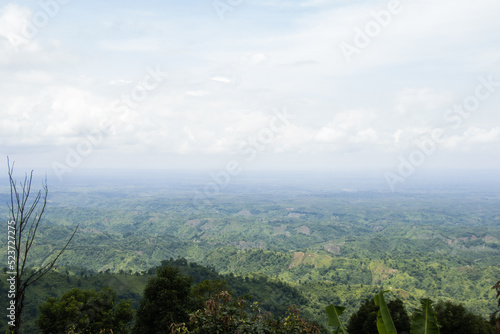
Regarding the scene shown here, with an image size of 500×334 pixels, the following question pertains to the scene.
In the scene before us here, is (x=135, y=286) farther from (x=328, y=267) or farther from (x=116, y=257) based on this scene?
(x=328, y=267)

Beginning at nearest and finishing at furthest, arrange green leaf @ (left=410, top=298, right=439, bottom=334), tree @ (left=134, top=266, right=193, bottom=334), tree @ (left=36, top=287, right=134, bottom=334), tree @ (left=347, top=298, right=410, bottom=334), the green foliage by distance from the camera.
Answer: green leaf @ (left=410, top=298, right=439, bottom=334)
the green foliage
tree @ (left=134, top=266, right=193, bottom=334)
tree @ (left=36, top=287, right=134, bottom=334)
tree @ (left=347, top=298, right=410, bottom=334)

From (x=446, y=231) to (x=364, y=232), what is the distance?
131 ft

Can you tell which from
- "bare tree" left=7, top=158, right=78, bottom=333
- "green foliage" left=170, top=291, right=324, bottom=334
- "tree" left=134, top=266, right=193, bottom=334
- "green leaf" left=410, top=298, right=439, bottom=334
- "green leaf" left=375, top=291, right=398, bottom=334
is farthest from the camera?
"tree" left=134, top=266, right=193, bottom=334

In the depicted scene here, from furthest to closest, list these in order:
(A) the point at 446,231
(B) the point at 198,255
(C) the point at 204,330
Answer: (A) the point at 446,231 < (B) the point at 198,255 < (C) the point at 204,330

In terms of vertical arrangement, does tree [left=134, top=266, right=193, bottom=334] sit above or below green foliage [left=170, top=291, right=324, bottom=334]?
Result: below

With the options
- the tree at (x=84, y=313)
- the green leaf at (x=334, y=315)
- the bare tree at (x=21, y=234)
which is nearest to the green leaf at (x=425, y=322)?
the green leaf at (x=334, y=315)

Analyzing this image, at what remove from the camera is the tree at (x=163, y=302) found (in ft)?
63.9

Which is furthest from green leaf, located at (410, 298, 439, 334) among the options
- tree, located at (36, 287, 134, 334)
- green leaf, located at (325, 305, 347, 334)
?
tree, located at (36, 287, 134, 334)

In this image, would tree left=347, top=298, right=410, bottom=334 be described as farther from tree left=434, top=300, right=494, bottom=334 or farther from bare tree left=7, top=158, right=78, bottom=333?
bare tree left=7, top=158, right=78, bottom=333

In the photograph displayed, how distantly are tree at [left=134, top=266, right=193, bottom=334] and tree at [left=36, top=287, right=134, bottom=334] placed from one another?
64.5 inches

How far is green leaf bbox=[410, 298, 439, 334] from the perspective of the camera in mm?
3518

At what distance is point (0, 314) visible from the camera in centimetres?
3838

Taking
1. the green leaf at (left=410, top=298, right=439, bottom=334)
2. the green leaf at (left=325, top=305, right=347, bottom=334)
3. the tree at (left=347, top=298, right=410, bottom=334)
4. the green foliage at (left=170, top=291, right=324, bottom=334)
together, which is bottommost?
the tree at (left=347, top=298, right=410, bottom=334)

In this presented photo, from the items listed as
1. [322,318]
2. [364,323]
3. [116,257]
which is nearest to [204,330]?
[364,323]
